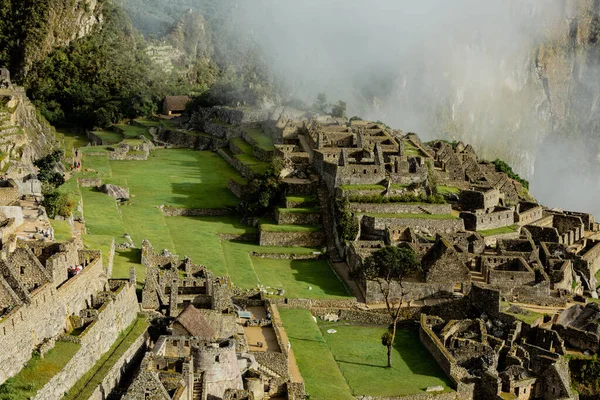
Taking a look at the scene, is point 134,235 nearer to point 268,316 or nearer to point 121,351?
point 268,316

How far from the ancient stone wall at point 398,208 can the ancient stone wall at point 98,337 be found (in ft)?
69.9

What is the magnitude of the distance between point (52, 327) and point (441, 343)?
18.5 metres

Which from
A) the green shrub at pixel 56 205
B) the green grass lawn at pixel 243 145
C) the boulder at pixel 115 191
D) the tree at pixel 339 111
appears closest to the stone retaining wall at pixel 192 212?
the boulder at pixel 115 191

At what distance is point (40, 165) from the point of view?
58.7 meters

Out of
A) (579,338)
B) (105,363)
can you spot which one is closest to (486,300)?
(579,338)

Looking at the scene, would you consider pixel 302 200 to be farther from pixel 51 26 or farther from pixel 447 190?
pixel 51 26

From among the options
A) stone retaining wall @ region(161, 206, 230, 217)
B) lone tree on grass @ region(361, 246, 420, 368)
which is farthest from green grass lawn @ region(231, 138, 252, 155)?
lone tree on grass @ region(361, 246, 420, 368)

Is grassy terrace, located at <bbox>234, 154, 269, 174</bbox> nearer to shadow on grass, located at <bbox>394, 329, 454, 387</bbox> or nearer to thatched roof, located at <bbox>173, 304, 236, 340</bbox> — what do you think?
shadow on grass, located at <bbox>394, 329, 454, 387</bbox>

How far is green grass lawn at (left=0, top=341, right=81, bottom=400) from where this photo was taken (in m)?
27.2

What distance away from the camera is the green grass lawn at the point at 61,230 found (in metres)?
40.5

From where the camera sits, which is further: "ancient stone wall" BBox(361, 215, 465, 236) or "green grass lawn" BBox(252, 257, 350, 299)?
"ancient stone wall" BBox(361, 215, 465, 236)

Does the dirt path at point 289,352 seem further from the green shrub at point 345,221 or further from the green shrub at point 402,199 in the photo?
the green shrub at point 402,199

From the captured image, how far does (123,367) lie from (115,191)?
97.1 ft

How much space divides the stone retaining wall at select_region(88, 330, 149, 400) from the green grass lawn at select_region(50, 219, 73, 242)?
6853 millimetres
